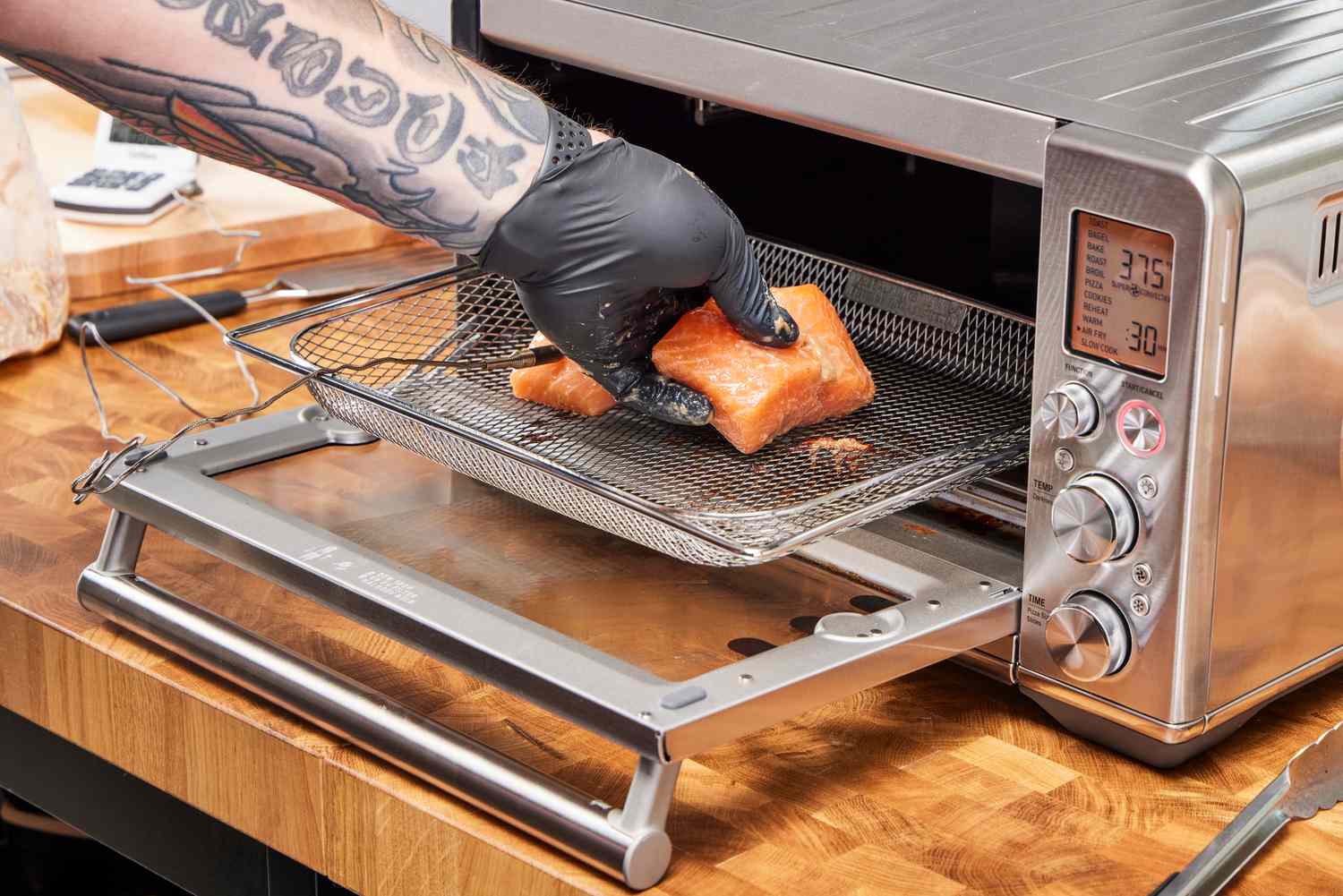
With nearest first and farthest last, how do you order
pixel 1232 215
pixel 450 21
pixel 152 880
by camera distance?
pixel 1232 215, pixel 450 21, pixel 152 880

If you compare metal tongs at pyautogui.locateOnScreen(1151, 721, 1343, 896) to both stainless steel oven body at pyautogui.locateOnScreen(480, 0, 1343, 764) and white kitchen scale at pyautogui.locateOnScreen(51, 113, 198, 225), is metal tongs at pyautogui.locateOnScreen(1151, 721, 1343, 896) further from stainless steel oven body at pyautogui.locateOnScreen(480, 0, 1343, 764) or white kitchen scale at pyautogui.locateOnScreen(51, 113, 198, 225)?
white kitchen scale at pyautogui.locateOnScreen(51, 113, 198, 225)

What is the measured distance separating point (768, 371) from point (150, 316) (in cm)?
75

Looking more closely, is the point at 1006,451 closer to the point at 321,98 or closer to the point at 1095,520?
the point at 1095,520

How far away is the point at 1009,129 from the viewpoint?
2.57ft

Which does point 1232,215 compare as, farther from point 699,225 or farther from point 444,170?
point 444,170

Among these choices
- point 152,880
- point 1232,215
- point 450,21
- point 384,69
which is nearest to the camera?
point 1232,215

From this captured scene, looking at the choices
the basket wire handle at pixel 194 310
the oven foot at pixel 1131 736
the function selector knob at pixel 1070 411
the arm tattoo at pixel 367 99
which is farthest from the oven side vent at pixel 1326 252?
the basket wire handle at pixel 194 310

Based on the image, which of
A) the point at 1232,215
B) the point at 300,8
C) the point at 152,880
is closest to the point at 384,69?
the point at 300,8

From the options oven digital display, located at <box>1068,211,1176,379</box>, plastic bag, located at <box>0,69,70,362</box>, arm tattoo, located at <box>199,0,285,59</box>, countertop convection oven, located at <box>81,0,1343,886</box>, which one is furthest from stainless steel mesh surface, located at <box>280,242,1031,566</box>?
plastic bag, located at <box>0,69,70,362</box>

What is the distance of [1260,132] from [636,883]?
44 centimetres

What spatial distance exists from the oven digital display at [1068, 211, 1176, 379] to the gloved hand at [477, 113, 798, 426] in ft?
0.66

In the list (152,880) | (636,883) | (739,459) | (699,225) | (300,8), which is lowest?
(152,880)

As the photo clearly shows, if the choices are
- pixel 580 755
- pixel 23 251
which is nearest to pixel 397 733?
pixel 580 755

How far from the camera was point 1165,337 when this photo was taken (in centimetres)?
74
